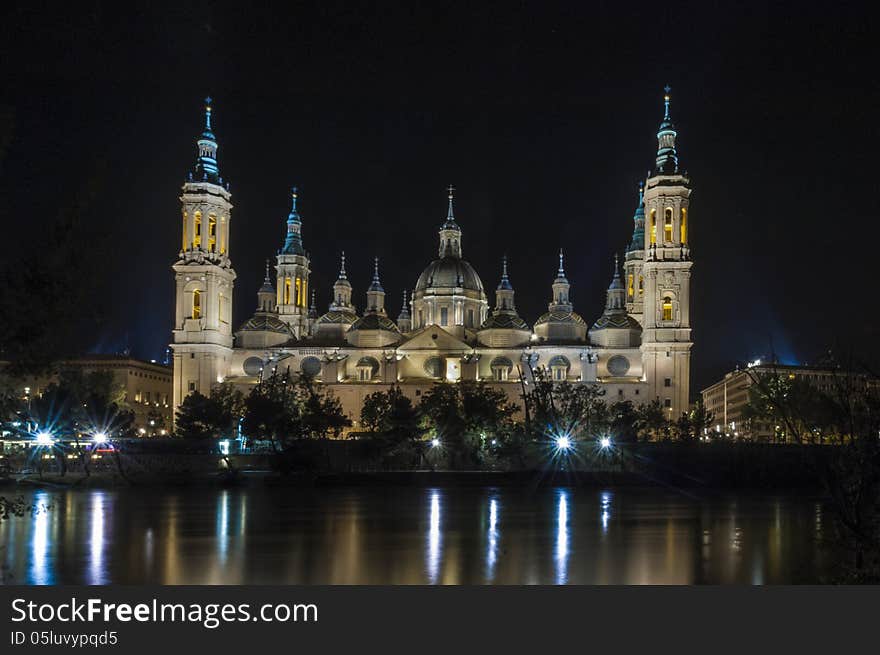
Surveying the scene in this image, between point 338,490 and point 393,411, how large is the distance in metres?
22.1

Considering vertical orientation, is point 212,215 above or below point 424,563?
above

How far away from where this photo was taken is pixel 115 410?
80562 millimetres

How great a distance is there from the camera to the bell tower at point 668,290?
303 ft

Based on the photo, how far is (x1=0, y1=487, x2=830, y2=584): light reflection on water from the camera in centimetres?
2233

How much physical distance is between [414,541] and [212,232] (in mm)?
73764

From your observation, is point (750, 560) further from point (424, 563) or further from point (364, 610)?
point (364, 610)

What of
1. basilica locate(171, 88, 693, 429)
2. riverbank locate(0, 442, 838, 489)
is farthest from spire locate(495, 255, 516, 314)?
riverbank locate(0, 442, 838, 489)

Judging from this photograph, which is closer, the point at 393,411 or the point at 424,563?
the point at 424,563

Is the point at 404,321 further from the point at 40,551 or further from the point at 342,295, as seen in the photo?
the point at 40,551

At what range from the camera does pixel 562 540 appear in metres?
28.7

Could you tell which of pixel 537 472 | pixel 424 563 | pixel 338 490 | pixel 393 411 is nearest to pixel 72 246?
pixel 424 563

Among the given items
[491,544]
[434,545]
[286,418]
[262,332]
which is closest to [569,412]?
[286,418]

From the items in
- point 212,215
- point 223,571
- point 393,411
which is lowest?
point 223,571

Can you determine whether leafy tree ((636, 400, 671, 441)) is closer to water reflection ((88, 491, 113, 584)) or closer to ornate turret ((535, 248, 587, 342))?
ornate turret ((535, 248, 587, 342))
